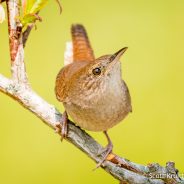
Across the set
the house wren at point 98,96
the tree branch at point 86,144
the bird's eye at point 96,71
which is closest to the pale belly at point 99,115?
the house wren at point 98,96

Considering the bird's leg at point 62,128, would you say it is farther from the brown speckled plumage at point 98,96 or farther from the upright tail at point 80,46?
the upright tail at point 80,46

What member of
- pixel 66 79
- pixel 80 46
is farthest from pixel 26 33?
pixel 80 46

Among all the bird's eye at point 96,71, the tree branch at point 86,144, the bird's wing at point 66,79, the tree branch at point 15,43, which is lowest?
the tree branch at point 86,144

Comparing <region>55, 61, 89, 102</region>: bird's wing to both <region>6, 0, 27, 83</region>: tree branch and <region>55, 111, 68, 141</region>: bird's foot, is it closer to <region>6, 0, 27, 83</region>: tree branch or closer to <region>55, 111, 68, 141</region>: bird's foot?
<region>55, 111, 68, 141</region>: bird's foot

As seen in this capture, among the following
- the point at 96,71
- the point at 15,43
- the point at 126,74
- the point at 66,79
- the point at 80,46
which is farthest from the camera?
the point at 126,74

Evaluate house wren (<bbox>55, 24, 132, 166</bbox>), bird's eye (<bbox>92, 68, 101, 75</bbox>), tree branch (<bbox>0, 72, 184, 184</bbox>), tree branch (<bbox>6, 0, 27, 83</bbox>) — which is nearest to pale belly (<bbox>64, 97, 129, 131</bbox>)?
house wren (<bbox>55, 24, 132, 166</bbox>)

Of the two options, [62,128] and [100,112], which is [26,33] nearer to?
[62,128]

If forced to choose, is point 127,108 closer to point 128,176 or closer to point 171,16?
→ point 128,176

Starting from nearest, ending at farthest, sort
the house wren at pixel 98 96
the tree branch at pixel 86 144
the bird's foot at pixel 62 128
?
the tree branch at pixel 86 144 < the bird's foot at pixel 62 128 < the house wren at pixel 98 96
